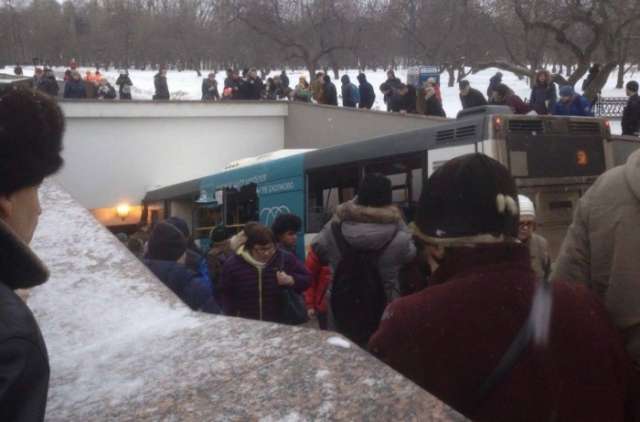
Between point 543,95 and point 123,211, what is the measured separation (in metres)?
14.0

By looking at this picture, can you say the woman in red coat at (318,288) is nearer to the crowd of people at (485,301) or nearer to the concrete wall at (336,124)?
the crowd of people at (485,301)

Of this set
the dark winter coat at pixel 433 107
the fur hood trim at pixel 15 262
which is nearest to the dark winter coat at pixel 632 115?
A: the dark winter coat at pixel 433 107

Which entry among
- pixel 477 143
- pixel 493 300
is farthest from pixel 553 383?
pixel 477 143

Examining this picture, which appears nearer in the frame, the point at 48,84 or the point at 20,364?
the point at 20,364

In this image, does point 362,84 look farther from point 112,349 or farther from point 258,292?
point 112,349

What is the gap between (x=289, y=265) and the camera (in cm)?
530

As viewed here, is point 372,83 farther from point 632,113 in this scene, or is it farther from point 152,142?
point 632,113

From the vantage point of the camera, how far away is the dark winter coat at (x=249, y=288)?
16.7 feet

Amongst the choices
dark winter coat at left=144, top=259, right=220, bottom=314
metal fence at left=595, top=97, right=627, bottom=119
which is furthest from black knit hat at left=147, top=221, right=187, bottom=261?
metal fence at left=595, top=97, right=627, bottom=119

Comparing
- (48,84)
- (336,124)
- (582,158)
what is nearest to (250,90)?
(336,124)

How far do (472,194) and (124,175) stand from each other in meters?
23.5

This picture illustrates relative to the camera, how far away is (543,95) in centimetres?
1628

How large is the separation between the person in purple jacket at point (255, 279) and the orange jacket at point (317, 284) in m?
0.76

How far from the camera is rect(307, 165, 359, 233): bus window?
11.3m
